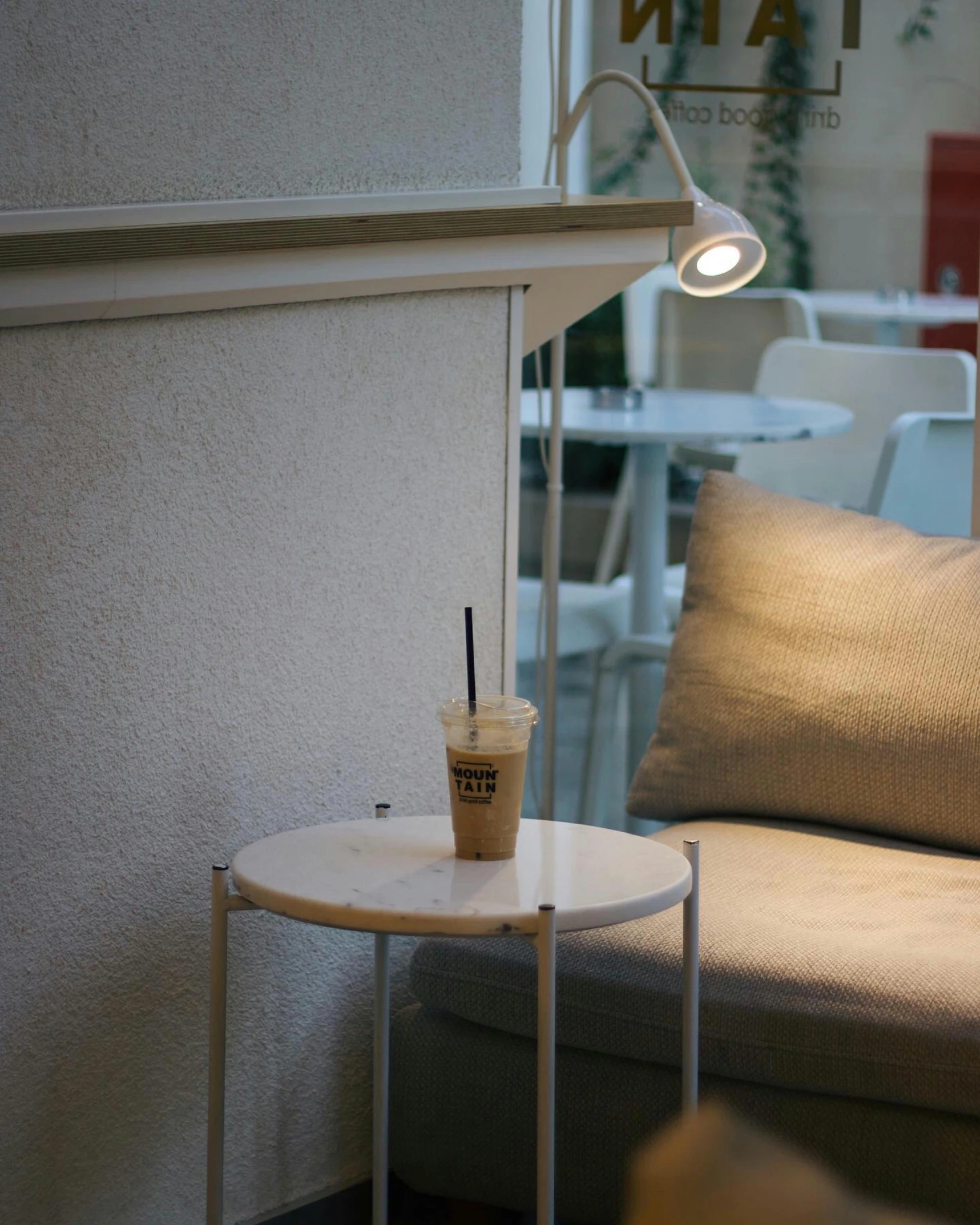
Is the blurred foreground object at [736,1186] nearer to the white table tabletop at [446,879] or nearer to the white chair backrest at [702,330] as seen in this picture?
the white table tabletop at [446,879]

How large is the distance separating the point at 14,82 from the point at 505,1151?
45.7 inches

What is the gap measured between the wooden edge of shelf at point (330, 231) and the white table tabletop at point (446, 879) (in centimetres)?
54

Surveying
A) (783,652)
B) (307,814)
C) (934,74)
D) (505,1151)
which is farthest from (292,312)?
(934,74)

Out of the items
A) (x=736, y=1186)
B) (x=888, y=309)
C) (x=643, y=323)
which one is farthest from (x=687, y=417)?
(x=736, y=1186)

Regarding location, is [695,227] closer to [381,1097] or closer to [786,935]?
[786,935]

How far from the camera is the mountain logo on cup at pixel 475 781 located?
1.38 m

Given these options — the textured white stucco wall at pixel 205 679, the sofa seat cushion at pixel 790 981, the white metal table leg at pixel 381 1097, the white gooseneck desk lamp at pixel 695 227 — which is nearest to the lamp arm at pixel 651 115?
the white gooseneck desk lamp at pixel 695 227

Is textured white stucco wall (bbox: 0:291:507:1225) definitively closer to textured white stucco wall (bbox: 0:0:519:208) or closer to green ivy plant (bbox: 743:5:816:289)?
textured white stucco wall (bbox: 0:0:519:208)

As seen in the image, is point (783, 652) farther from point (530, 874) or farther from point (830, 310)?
point (830, 310)

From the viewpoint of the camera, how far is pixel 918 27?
2.68m

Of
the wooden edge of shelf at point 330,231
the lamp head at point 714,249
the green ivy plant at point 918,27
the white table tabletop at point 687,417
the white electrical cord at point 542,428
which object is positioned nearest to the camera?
the wooden edge of shelf at point 330,231

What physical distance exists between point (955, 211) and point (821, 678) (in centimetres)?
115

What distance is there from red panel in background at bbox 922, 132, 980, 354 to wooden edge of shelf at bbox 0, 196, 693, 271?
1.04m

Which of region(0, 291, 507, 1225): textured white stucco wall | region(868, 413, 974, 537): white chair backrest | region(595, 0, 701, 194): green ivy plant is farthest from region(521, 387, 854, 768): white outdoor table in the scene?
region(0, 291, 507, 1225): textured white stucco wall
